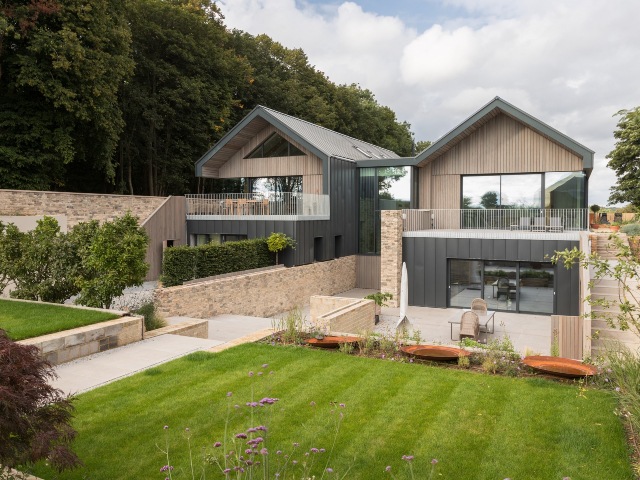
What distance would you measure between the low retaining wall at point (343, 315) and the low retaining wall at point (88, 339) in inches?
142

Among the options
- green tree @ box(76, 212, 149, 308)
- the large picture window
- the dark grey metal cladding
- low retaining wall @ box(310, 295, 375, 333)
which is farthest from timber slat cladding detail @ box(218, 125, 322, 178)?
green tree @ box(76, 212, 149, 308)

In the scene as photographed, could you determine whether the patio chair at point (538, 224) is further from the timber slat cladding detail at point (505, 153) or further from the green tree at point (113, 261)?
the green tree at point (113, 261)

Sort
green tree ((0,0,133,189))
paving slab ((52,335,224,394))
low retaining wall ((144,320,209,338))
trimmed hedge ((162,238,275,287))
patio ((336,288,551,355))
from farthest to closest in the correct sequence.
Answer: green tree ((0,0,133,189)), trimmed hedge ((162,238,275,287)), patio ((336,288,551,355)), low retaining wall ((144,320,209,338)), paving slab ((52,335,224,394))

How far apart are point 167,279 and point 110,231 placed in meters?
3.79

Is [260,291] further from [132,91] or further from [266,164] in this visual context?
[132,91]

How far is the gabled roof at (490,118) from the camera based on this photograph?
17859mm

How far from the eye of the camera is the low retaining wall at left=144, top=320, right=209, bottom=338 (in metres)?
10.2

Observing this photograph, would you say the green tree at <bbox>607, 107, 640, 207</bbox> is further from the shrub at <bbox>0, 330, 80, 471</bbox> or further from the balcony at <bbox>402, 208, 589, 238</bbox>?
the shrub at <bbox>0, 330, 80, 471</bbox>

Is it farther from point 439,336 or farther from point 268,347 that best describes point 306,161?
point 268,347

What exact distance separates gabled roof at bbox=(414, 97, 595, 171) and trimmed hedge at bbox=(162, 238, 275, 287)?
7596 mm

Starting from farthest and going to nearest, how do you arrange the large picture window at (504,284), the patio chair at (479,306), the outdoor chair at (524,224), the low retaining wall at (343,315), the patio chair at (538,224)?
→ the outdoor chair at (524,224)
the patio chair at (538,224)
the large picture window at (504,284)
the patio chair at (479,306)
the low retaining wall at (343,315)

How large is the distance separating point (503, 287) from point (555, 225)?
11.0ft

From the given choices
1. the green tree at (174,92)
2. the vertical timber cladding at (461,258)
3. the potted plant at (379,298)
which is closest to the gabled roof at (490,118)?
the vertical timber cladding at (461,258)

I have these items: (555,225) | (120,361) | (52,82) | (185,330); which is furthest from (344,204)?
(120,361)
